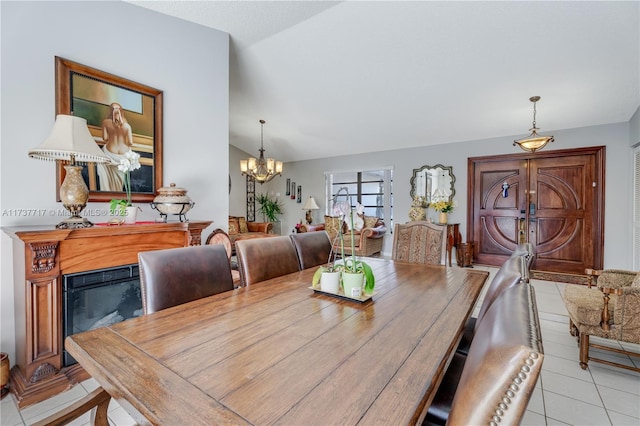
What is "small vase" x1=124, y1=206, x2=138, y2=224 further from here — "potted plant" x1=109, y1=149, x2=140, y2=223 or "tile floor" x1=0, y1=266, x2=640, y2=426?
"tile floor" x1=0, y1=266, x2=640, y2=426

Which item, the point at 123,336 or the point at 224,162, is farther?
the point at 224,162

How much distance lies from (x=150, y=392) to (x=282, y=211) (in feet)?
23.9

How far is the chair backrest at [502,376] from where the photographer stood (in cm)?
47

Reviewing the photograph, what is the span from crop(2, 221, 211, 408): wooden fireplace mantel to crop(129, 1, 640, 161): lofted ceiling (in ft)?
7.21

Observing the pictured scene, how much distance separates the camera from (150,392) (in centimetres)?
68

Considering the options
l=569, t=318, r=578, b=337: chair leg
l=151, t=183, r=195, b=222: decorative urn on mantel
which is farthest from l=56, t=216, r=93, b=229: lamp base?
l=569, t=318, r=578, b=337: chair leg

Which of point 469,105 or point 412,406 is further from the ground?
point 469,105

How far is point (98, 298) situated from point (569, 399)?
3.25 meters

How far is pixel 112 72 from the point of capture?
2461 millimetres

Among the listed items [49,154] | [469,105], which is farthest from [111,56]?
[469,105]

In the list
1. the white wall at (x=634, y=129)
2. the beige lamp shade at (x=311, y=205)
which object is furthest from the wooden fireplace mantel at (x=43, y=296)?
the white wall at (x=634, y=129)

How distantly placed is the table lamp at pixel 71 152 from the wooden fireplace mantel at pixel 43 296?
0.14 metres

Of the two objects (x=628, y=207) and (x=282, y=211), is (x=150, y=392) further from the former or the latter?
(x=282, y=211)

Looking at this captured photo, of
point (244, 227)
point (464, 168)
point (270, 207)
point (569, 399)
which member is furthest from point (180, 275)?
point (270, 207)
